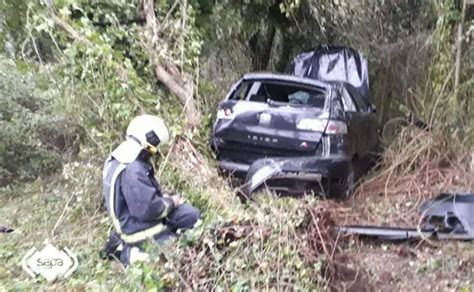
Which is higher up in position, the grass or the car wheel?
the grass

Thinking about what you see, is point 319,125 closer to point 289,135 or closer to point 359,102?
point 289,135

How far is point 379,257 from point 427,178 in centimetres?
263

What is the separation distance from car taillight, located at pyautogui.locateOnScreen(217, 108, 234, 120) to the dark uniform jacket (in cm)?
262

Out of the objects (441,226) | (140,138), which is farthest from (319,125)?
(140,138)

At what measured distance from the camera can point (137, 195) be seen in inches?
203

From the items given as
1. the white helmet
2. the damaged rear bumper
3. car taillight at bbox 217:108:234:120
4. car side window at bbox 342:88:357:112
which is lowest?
the damaged rear bumper

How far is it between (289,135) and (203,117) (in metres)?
1.15

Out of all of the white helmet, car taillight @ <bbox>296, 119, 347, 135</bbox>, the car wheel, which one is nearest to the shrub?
car taillight @ <bbox>296, 119, 347, 135</bbox>

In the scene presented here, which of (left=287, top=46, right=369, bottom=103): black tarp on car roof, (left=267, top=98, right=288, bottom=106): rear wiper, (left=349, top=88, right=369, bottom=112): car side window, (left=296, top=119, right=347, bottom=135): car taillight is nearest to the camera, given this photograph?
(left=296, top=119, right=347, bottom=135): car taillight

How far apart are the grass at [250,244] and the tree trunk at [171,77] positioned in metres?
0.81

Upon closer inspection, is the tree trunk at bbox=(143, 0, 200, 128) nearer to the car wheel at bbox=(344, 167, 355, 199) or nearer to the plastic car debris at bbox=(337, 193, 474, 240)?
the car wheel at bbox=(344, 167, 355, 199)

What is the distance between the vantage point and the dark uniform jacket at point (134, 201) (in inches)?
203

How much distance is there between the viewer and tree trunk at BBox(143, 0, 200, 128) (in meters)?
8.23

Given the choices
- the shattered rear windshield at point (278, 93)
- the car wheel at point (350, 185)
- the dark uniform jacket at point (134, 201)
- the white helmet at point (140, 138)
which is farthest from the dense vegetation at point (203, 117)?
the white helmet at point (140, 138)
